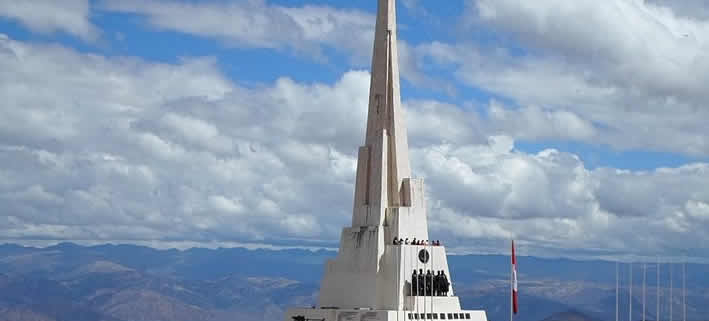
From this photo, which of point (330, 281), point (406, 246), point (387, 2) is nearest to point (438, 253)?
point (406, 246)

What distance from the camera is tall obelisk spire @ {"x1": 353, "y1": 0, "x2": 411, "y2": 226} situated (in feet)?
333

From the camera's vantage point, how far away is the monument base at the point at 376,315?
93.8 metres

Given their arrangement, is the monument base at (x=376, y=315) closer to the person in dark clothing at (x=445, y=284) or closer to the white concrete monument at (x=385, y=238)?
the white concrete monument at (x=385, y=238)

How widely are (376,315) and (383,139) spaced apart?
16.4 metres

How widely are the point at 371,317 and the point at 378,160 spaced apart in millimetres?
14808

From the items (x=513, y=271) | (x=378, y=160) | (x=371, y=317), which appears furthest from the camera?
(x=378, y=160)

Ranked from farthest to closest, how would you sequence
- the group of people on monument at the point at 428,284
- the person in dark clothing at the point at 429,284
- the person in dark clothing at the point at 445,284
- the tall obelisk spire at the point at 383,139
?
1. the tall obelisk spire at the point at 383,139
2. the person in dark clothing at the point at 445,284
3. the person in dark clothing at the point at 429,284
4. the group of people on monument at the point at 428,284

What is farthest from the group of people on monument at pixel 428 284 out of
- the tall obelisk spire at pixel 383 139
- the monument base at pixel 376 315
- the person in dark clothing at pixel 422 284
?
the tall obelisk spire at pixel 383 139

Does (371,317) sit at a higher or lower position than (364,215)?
lower

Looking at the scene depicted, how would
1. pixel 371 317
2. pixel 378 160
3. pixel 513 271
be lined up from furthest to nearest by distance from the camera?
1. pixel 378 160
2. pixel 371 317
3. pixel 513 271

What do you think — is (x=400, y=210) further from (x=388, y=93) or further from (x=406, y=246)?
(x=388, y=93)

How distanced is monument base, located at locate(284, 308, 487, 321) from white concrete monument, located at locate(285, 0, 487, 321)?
0.08 m

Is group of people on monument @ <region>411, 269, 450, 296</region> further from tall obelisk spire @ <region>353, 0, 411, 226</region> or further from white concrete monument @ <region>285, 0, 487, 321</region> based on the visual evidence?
tall obelisk spire @ <region>353, 0, 411, 226</region>

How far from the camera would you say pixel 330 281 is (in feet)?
336
